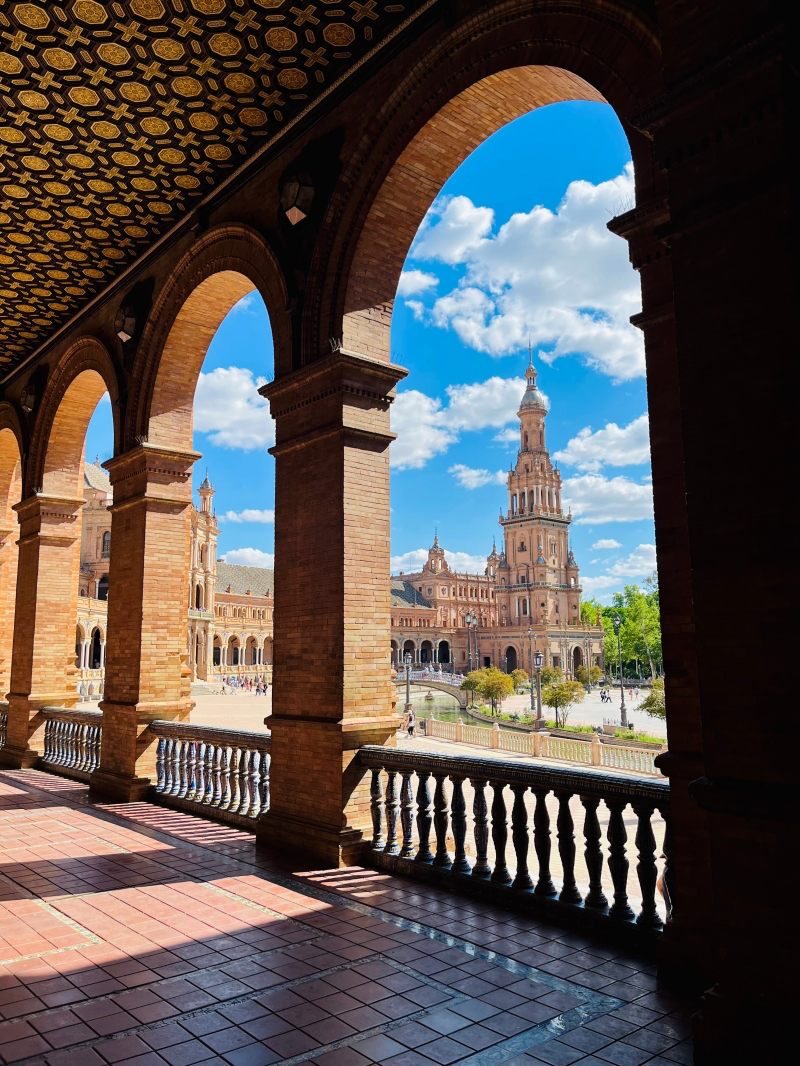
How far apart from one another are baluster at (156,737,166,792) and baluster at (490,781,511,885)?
543 cm

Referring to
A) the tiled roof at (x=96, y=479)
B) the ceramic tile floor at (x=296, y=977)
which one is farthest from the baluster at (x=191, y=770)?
the tiled roof at (x=96, y=479)

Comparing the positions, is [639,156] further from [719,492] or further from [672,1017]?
[672,1017]

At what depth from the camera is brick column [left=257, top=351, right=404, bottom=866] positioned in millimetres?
6551

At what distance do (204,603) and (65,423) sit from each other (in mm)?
60442

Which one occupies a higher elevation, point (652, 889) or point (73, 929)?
point (652, 889)

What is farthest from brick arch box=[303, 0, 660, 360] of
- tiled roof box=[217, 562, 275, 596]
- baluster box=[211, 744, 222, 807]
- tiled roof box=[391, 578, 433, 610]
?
tiled roof box=[391, 578, 433, 610]

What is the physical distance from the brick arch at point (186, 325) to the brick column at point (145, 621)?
1.56 ft

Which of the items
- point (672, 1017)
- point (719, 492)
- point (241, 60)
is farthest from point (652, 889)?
point (241, 60)

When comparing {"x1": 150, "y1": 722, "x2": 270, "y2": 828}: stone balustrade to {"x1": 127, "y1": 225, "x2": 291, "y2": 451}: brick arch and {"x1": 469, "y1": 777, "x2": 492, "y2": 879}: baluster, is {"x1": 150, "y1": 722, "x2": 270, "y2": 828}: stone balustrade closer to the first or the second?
{"x1": 469, "y1": 777, "x2": 492, "y2": 879}: baluster

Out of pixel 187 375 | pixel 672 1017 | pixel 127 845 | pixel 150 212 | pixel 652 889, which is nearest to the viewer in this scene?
pixel 672 1017

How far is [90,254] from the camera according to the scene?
10422mm

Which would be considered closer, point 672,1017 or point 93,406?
point 672,1017

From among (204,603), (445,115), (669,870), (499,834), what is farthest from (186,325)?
(204,603)

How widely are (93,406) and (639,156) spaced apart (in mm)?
10718
